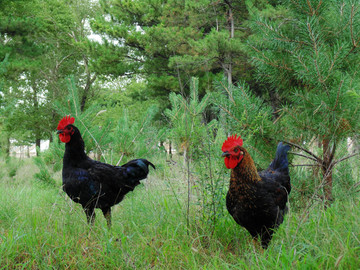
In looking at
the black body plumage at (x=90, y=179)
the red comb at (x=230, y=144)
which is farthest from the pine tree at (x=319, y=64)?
the black body plumage at (x=90, y=179)

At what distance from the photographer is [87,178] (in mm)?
2998

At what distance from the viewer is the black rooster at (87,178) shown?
297 cm

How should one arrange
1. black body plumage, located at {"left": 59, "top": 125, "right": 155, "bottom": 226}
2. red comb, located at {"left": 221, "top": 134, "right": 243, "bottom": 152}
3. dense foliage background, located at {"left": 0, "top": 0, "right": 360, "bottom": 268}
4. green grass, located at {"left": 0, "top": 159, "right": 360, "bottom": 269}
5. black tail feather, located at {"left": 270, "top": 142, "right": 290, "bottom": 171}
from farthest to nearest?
black body plumage, located at {"left": 59, "top": 125, "right": 155, "bottom": 226}, black tail feather, located at {"left": 270, "top": 142, "right": 290, "bottom": 171}, dense foliage background, located at {"left": 0, "top": 0, "right": 360, "bottom": 268}, red comb, located at {"left": 221, "top": 134, "right": 243, "bottom": 152}, green grass, located at {"left": 0, "top": 159, "right": 360, "bottom": 269}

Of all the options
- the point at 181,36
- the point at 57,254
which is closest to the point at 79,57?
the point at 181,36

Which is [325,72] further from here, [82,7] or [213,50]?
[82,7]

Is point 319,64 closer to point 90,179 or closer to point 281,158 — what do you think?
point 281,158

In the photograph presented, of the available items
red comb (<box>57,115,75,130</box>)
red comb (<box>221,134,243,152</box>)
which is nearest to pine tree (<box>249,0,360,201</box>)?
red comb (<box>221,134,243,152</box>)

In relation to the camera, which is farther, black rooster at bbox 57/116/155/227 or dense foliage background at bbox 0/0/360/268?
black rooster at bbox 57/116/155/227

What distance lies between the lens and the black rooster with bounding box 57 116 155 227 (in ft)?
9.75

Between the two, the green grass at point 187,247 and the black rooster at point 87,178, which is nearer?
the green grass at point 187,247

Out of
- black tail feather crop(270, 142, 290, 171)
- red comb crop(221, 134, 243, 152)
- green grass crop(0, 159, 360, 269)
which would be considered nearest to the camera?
green grass crop(0, 159, 360, 269)

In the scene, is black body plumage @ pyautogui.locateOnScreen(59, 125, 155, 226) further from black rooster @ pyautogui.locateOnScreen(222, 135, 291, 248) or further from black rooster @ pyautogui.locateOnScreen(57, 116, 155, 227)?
black rooster @ pyautogui.locateOnScreen(222, 135, 291, 248)

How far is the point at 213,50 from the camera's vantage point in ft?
35.4

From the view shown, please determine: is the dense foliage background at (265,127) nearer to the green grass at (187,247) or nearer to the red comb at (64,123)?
the green grass at (187,247)
